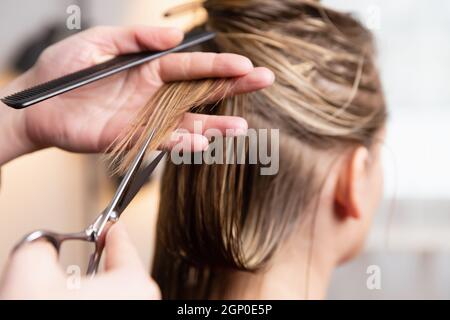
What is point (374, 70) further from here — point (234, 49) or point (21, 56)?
point (21, 56)

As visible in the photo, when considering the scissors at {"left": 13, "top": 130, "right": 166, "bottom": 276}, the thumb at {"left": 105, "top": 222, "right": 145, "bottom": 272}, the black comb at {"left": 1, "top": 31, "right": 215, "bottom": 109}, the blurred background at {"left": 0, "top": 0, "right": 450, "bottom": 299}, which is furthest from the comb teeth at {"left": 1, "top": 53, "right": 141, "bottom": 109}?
the blurred background at {"left": 0, "top": 0, "right": 450, "bottom": 299}

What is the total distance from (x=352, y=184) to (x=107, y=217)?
0.47 metres

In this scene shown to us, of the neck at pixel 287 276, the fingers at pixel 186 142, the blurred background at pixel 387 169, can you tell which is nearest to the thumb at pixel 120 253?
the fingers at pixel 186 142

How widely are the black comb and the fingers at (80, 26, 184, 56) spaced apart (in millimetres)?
13

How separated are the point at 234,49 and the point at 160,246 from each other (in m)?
0.40

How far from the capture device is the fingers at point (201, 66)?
0.83 meters

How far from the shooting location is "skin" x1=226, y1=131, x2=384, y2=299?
100 centimetres

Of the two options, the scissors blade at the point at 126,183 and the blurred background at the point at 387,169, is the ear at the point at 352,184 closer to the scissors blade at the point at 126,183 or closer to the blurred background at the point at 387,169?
the scissors blade at the point at 126,183

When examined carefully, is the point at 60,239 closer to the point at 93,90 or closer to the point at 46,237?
the point at 46,237

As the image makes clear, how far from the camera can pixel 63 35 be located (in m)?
2.07

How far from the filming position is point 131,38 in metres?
0.94

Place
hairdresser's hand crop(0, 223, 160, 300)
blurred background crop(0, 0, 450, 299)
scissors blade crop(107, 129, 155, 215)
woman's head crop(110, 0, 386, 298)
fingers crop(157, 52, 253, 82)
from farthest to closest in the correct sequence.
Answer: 1. blurred background crop(0, 0, 450, 299)
2. woman's head crop(110, 0, 386, 298)
3. fingers crop(157, 52, 253, 82)
4. scissors blade crop(107, 129, 155, 215)
5. hairdresser's hand crop(0, 223, 160, 300)

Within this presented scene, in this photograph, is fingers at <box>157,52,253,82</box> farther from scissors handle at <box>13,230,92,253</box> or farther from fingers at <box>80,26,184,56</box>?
scissors handle at <box>13,230,92,253</box>

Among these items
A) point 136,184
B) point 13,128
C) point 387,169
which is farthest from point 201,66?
point 387,169
